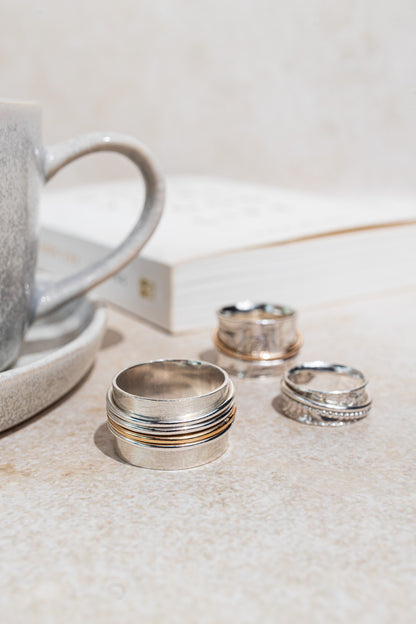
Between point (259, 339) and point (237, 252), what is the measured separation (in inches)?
5.2

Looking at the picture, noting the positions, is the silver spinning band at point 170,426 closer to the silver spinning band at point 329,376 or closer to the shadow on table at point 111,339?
the silver spinning band at point 329,376

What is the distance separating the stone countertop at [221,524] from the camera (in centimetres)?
26

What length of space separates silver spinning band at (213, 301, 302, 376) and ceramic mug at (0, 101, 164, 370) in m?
0.09

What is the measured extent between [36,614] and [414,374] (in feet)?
1.13

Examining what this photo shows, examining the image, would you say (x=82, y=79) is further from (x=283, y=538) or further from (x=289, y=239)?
(x=283, y=538)

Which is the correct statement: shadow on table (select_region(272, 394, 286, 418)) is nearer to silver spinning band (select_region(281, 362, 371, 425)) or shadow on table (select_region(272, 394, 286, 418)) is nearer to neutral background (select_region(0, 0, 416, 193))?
silver spinning band (select_region(281, 362, 371, 425))

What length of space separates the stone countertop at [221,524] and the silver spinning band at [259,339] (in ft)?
0.11

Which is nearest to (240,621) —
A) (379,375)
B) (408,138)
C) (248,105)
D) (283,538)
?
(283,538)

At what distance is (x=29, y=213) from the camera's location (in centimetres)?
41

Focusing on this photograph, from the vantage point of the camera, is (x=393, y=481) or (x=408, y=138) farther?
(x=408, y=138)

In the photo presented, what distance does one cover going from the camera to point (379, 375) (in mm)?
503

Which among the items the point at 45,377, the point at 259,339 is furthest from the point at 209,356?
the point at 45,377

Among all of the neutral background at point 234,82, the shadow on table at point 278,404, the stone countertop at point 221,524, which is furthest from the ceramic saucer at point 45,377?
the neutral background at point 234,82

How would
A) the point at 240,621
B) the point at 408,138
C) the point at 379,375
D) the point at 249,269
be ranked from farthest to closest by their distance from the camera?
the point at 408,138 < the point at 249,269 < the point at 379,375 < the point at 240,621
